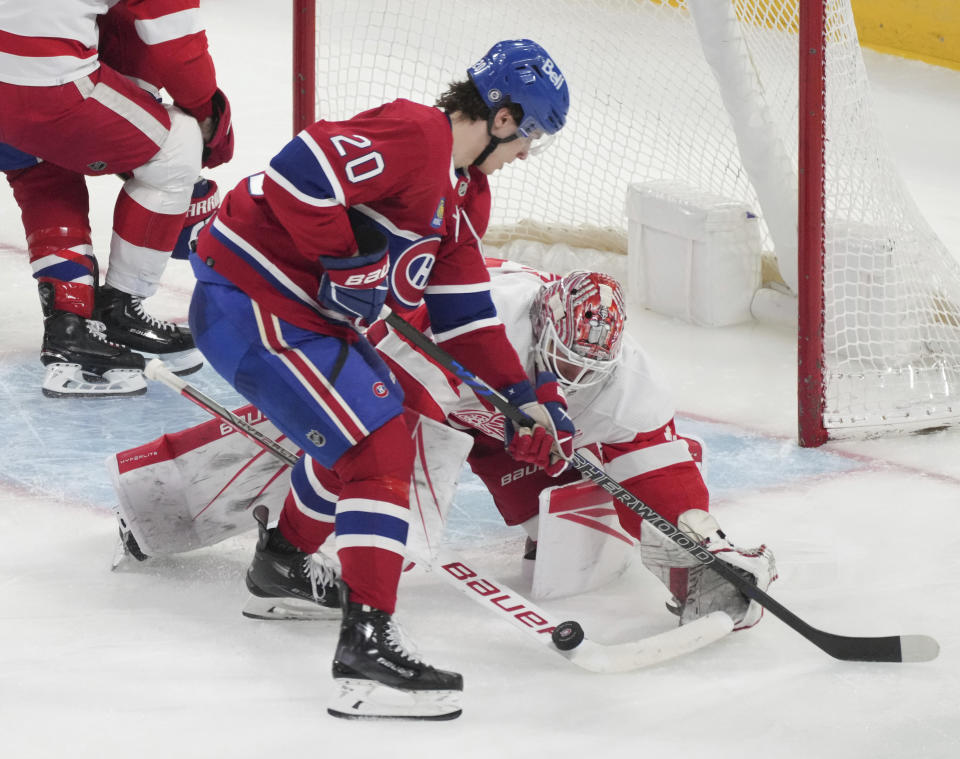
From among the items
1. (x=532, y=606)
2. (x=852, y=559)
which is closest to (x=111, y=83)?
(x=532, y=606)

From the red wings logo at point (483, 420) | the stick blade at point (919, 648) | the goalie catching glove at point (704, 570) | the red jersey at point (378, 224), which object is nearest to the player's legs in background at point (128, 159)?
the red jersey at point (378, 224)

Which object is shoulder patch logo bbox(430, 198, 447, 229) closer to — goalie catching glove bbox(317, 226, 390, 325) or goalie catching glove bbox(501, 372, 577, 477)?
goalie catching glove bbox(317, 226, 390, 325)

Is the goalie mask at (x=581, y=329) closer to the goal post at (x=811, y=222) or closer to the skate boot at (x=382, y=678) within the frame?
the skate boot at (x=382, y=678)

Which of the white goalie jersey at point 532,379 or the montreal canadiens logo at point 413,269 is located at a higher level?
the montreal canadiens logo at point 413,269

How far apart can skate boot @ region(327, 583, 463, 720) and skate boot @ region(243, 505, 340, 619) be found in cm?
27

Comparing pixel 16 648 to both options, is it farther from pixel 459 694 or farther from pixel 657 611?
pixel 657 611

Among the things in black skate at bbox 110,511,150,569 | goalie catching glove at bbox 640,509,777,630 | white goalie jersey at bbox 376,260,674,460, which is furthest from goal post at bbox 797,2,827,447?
black skate at bbox 110,511,150,569

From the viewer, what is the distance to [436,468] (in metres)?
2.38

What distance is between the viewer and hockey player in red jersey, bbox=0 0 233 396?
3166 millimetres

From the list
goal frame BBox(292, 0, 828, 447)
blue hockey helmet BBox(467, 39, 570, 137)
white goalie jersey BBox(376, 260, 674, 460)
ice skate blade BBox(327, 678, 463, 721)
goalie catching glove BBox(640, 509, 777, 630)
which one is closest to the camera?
ice skate blade BBox(327, 678, 463, 721)

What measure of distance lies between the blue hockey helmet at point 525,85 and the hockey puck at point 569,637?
767 mm

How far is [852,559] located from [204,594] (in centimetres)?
120

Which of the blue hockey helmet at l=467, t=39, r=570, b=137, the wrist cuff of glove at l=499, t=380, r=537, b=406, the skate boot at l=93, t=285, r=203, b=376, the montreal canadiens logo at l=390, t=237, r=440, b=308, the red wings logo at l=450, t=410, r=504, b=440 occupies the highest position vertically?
the blue hockey helmet at l=467, t=39, r=570, b=137

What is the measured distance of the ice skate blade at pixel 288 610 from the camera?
2.37 meters
